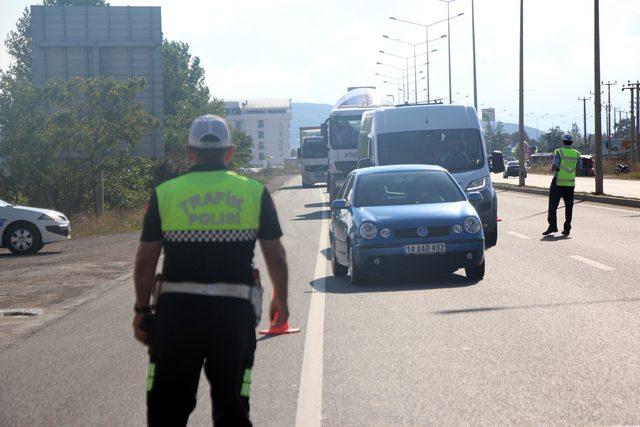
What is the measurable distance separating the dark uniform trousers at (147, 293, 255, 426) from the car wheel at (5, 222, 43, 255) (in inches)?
754

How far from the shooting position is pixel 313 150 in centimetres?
7056

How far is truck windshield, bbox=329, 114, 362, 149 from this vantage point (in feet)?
126

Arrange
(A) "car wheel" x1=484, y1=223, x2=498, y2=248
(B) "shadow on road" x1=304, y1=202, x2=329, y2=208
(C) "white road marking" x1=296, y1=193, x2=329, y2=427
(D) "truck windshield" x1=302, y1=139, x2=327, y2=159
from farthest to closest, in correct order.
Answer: (D) "truck windshield" x1=302, y1=139, x2=327, y2=159 < (B) "shadow on road" x1=304, y1=202, x2=329, y2=208 < (A) "car wheel" x1=484, y1=223, x2=498, y2=248 < (C) "white road marking" x1=296, y1=193, x2=329, y2=427

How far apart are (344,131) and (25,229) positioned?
16948 millimetres

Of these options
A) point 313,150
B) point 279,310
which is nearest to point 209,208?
point 279,310

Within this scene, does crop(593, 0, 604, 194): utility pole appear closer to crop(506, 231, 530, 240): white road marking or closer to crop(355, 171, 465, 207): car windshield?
crop(506, 231, 530, 240): white road marking

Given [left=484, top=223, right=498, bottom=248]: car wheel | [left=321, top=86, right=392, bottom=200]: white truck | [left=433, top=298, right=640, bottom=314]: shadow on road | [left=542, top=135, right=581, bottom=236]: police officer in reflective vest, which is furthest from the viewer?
[left=321, top=86, right=392, bottom=200]: white truck

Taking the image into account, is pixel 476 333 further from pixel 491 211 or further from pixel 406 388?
pixel 491 211

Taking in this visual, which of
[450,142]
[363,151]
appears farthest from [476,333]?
[363,151]

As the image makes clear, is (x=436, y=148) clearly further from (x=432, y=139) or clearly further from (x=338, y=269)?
(x=338, y=269)

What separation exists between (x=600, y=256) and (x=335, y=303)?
18.9ft

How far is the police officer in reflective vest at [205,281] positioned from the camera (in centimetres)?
481

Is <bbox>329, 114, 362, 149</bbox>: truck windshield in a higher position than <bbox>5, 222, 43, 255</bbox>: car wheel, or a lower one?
higher

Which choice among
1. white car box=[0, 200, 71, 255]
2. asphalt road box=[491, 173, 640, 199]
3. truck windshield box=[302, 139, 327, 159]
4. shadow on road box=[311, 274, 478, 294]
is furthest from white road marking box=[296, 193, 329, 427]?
truck windshield box=[302, 139, 327, 159]
